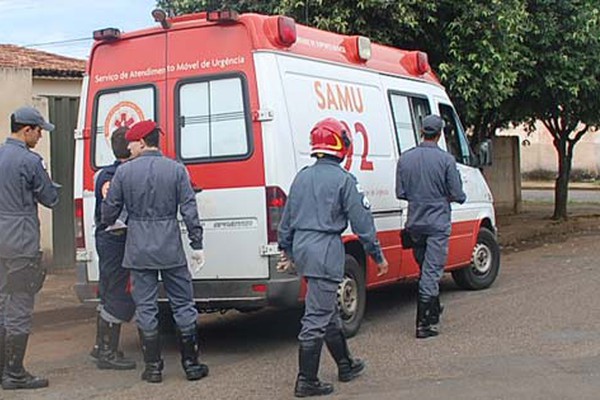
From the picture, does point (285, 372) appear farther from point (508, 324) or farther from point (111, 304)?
point (508, 324)

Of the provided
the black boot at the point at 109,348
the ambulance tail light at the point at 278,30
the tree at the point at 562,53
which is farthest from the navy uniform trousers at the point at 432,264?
the tree at the point at 562,53

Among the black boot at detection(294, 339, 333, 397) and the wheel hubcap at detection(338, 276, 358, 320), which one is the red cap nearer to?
the black boot at detection(294, 339, 333, 397)

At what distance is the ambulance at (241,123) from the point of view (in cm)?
730

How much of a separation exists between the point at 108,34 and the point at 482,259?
5136mm

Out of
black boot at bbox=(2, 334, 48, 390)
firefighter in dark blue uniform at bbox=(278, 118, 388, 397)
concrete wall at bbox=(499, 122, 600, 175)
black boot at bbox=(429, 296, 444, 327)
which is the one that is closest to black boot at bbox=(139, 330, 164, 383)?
black boot at bbox=(2, 334, 48, 390)

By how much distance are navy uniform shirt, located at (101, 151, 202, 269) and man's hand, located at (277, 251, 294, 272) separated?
62cm

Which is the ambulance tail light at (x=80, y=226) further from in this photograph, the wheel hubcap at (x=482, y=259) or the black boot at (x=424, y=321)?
the wheel hubcap at (x=482, y=259)

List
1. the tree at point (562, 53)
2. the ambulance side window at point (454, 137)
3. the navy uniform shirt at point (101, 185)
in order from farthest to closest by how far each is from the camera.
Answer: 1. the tree at point (562, 53)
2. the ambulance side window at point (454, 137)
3. the navy uniform shirt at point (101, 185)

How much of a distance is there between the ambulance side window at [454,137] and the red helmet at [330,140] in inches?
150

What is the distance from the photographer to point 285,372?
7004 millimetres

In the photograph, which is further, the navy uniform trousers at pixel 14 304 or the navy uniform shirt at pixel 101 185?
the navy uniform shirt at pixel 101 185

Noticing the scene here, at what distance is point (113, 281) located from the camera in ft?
24.2

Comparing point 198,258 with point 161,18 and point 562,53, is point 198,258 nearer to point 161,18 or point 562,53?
point 161,18

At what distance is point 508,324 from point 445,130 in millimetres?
2486
